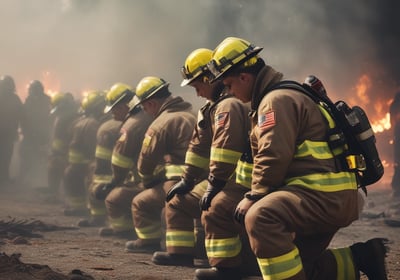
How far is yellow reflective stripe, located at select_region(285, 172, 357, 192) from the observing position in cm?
317

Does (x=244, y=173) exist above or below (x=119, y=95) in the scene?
below

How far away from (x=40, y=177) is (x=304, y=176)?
1233 cm

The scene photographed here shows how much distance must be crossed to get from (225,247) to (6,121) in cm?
1013

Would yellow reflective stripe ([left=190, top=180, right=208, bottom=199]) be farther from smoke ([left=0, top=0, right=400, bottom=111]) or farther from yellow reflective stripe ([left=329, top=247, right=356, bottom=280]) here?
smoke ([left=0, top=0, right=400, bottom=111])

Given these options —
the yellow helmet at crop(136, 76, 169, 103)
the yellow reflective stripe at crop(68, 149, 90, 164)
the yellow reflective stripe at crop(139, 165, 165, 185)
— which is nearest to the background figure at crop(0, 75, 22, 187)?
the yellow reflective stripe at crop(68, 149, 90, 164)

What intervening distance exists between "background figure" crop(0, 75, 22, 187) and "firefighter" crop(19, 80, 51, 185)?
394 mm

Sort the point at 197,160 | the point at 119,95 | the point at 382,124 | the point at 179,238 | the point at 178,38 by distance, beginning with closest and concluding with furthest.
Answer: the point at 197,160 → the point at 179,238 → the point at 119,95 → the point at 382,124 → the point at 178,38

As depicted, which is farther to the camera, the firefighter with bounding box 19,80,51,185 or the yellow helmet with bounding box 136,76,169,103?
the firefighter with bounding box 19,80,51,185

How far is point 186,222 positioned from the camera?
16.7 feet

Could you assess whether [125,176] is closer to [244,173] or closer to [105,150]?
[105,150]

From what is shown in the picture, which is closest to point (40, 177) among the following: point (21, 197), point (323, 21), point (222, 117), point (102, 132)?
point (21, 197)

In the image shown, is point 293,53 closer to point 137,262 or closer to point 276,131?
point 137,262

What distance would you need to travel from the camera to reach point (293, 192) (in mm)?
3174

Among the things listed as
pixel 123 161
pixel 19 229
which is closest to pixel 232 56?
pixel 123 161
